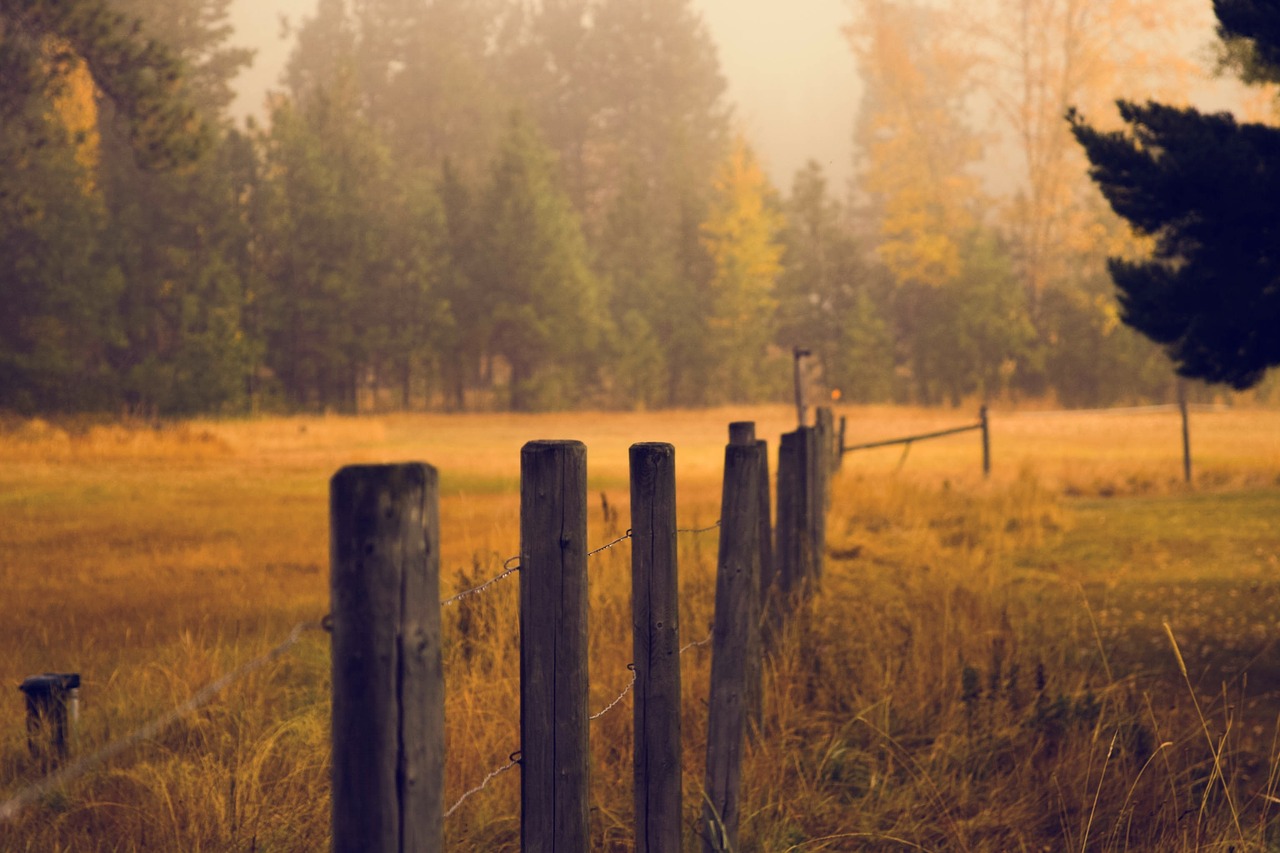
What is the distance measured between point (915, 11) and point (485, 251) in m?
36.0

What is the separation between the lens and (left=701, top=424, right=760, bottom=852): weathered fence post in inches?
157

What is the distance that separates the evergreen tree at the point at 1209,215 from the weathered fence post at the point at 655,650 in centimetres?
535

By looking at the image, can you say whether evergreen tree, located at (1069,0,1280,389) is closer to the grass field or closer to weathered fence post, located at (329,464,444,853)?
the grass field

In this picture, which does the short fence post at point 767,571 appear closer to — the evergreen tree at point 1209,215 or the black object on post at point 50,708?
the black object on post at point 50,708

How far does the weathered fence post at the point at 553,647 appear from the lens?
262 cm

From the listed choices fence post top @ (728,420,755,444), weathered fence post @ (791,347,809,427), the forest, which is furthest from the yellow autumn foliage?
fence post top @ (728,420,755,444)

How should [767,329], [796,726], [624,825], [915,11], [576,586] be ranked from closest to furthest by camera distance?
[576,586]
[624,825]
[796,726]
[767,329]
[915,11]

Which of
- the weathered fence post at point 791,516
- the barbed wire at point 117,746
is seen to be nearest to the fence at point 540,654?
the barbed wire at point 117,746

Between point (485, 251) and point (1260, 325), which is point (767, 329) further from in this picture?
point (1260, 325)

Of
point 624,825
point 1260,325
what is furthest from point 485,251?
point 624,825

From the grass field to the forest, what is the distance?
1893 cm

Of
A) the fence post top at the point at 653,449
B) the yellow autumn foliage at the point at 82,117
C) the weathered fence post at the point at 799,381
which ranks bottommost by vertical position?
the fence post top at the point at 653,449

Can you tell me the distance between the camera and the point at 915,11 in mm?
66750

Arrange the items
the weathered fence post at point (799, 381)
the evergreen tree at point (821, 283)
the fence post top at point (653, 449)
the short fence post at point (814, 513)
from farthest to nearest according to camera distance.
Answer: the evergreen tree at point (821, 283)
the weathered fence post at point (799, 381)
the short fence post at point (814, 513)
the fence post top at point (653, 449)
